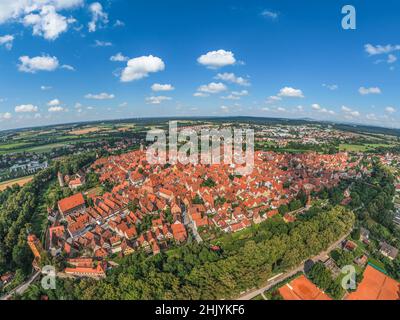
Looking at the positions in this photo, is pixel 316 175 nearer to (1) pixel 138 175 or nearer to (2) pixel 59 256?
(1) pixel 138 175

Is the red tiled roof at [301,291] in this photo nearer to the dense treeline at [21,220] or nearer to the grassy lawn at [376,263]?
the grassy lawn at [376,263]

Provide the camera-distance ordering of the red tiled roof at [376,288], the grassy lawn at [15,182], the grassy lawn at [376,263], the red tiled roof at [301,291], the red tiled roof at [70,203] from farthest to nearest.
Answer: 1. the grassy lawn at [15,182]
2. the red tiled roof at [70,203]
3. the grassy lawn at [376,263]
4. the red tiled roof at [376,288]
5. the red tiled roof at [301,291]

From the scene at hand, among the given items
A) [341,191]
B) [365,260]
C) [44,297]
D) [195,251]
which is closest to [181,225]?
[195,251]

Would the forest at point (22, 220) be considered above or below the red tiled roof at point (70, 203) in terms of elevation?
below

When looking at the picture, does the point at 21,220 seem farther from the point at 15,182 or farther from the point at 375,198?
the point at 375,198

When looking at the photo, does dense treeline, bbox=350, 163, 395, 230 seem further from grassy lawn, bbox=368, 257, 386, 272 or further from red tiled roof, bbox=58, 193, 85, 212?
red tiled roof, bbox=58, 193, 85, 212

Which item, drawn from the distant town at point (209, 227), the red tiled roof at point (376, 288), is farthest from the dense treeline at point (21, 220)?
the red tiled roof at point (376, 288)
